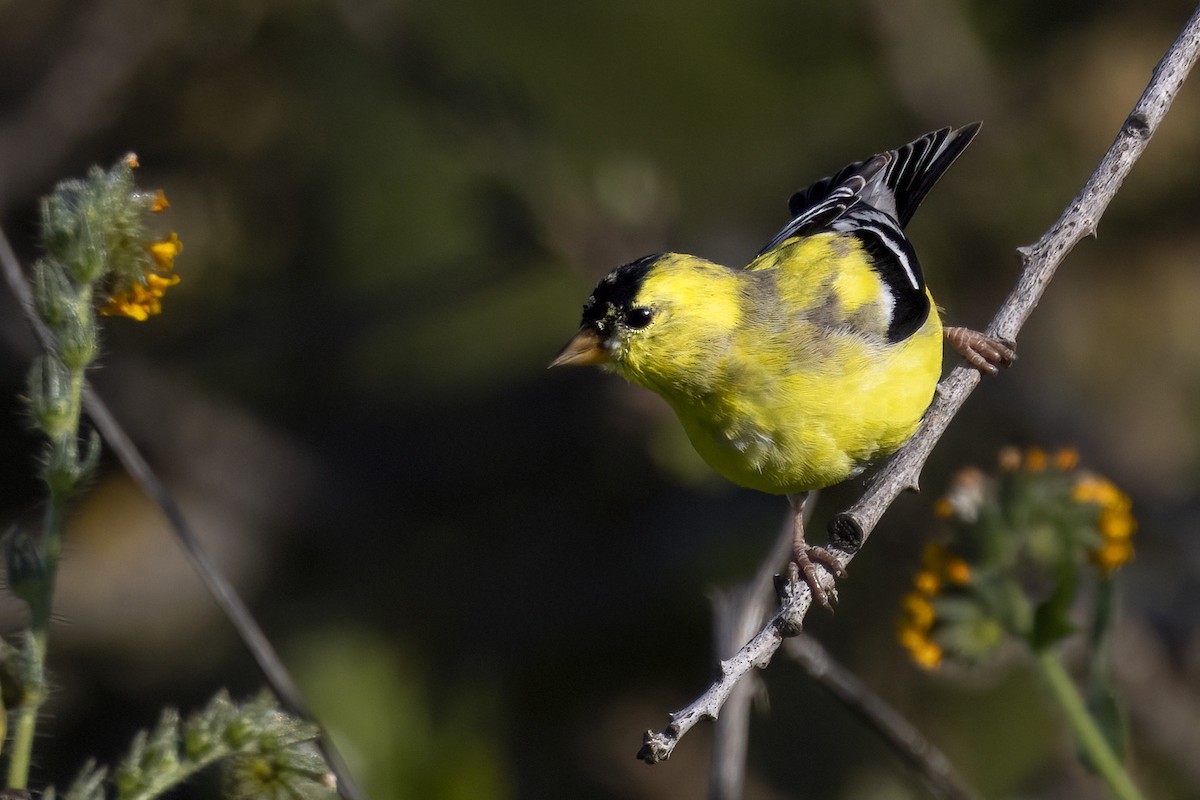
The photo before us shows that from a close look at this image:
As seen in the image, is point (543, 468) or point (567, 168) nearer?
point (567, 168)

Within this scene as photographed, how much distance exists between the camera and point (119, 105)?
5.09 m

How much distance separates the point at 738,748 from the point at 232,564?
11.6 feet

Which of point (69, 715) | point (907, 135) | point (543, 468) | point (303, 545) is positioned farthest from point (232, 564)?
point (907, 135)

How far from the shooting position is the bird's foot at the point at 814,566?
110 inches

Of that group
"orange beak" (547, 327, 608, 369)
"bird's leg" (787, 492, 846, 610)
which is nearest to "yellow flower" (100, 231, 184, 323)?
"orange beak" (547, 327, 608, 369)

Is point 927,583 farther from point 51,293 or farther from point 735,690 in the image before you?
point 51,293

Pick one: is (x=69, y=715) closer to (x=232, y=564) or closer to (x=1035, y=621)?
(x=232, y=564)

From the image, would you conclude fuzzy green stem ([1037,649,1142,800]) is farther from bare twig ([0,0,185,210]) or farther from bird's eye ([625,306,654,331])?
bare twig ([0,0,185,210])

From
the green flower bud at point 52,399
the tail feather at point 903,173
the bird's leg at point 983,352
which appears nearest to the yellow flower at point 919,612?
the bird's leg at point 983,352

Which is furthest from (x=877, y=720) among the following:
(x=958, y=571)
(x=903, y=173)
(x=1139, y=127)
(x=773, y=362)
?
(x=903, y=173)

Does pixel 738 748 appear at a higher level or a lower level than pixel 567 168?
lower

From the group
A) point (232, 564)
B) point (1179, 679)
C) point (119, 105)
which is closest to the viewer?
point (1179, 679)

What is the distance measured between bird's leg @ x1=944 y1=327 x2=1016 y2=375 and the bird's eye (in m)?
0.86

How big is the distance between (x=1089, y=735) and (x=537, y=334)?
3.81m
